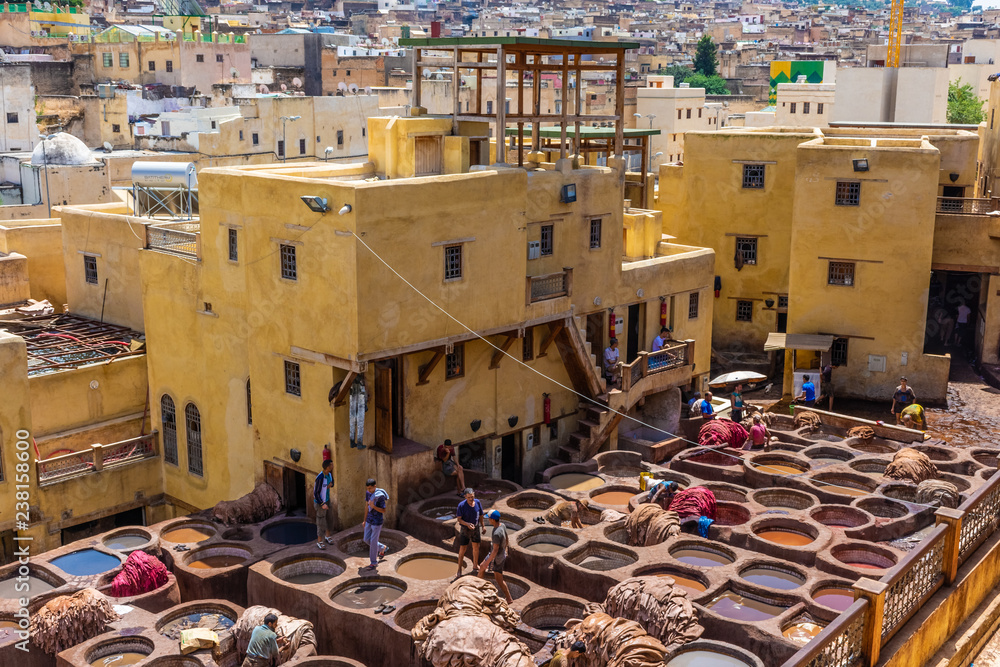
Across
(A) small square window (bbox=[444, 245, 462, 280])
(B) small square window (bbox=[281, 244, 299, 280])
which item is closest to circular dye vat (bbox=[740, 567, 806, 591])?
(A) small square window (bbox=[444, 245, 462, 280])

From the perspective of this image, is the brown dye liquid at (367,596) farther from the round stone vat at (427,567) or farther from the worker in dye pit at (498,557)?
the worker in dye pit at (498,557)

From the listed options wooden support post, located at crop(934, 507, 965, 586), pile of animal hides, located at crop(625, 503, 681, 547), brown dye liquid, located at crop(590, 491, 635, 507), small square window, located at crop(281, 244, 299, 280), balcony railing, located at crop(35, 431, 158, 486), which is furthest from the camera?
balcony railing, located at crop(35, 431, 158, 486)

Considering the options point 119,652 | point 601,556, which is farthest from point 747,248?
point 119,652

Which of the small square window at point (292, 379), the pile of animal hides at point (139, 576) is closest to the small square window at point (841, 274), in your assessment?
the small square window at point (292, 379)

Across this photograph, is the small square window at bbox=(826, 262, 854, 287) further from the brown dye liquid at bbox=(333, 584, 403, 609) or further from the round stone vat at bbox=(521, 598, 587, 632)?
the brown dye liquid at bbox=(333, 584, 403, 609)

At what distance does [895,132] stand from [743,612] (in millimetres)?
25078

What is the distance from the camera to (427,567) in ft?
71.5

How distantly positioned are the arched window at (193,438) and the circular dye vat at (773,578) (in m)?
13.1

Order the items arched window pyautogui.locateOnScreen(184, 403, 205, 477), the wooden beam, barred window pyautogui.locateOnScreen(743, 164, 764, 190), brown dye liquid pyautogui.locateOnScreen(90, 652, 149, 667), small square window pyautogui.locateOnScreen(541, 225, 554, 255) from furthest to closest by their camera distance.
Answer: barred window pyautogui.locateOnScreen(743, 164, 764, 190)
arched window pyautogui.locateOnScreen(184, 403, 205, 477)
small square window pyautogui.locateOnScreen(541, 225, 554, 255)
the wooden beam
brown dye liquid pyautogui.locateOnScreen(90, 652, 149, 667)

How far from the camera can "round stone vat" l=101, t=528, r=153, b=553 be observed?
2329cm

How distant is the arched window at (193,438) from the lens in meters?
27.2

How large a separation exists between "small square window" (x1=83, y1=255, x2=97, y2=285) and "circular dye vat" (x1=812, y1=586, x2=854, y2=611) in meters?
21.5

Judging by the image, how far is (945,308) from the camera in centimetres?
3919

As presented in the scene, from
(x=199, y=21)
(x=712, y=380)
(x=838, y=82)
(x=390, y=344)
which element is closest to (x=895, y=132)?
(x=712, y=380)
